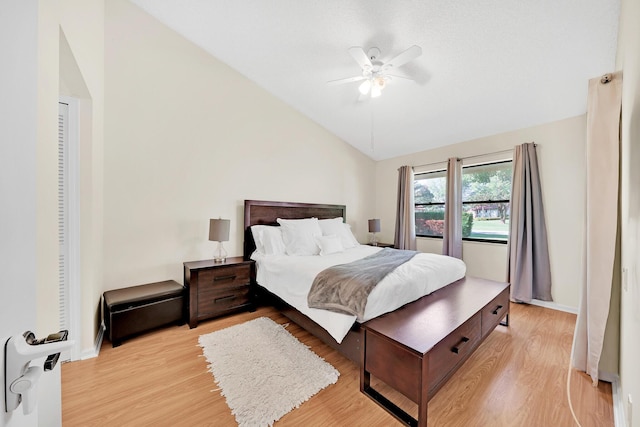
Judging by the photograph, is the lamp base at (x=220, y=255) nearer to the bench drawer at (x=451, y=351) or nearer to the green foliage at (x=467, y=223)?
the bench drawer at (x=451, y=351)

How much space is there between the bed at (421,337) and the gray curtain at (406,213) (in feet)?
6.42

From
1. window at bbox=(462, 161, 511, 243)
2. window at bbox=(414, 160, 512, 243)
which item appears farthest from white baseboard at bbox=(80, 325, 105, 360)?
window at bbox=(462, 161, 511, 243)

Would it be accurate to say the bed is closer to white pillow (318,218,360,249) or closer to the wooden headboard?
the wooden headboard

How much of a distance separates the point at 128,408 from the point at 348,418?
1357 mm

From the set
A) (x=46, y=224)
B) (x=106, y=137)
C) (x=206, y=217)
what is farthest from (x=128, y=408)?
(x=106, y=137)

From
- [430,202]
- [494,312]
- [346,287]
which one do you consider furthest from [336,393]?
[430,202]

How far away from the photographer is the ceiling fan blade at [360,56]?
2090 millimetres

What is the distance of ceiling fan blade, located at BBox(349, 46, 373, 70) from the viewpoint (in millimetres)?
2090

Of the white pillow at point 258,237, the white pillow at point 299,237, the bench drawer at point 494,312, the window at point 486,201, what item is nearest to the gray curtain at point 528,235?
the window at point 486,201

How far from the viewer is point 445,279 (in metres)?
2.43

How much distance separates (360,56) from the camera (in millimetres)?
2178

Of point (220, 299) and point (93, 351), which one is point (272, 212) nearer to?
point (220, 299)

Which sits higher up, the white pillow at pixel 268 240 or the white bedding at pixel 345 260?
the white pillow at pixel 268 240

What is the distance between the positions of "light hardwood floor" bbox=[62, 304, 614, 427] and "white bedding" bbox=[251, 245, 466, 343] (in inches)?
16.3
